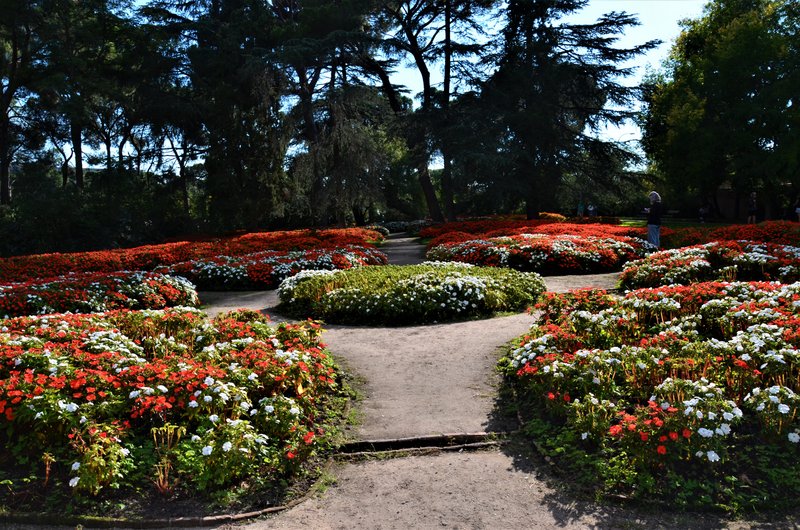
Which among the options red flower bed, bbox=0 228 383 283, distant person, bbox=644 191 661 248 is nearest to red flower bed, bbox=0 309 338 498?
red flower bed, bbox=0 228 383 283

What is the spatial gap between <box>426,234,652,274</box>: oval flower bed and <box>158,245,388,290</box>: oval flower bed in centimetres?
273

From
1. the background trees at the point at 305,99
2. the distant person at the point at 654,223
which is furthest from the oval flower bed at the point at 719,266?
the background trees at the point at 305,99

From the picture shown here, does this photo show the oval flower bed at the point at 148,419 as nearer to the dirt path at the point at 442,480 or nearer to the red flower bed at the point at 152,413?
the red flower bed at the point at 152,413

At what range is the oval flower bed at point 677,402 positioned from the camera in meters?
3.15

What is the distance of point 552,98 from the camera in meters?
25.2

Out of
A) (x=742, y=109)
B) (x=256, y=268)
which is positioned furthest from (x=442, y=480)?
(x=742, y=109)

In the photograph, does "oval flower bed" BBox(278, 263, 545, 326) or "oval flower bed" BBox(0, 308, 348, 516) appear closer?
"oval flower bed" BBox(0, 308, 348, 516)

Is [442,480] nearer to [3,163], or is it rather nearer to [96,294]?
[96,294]

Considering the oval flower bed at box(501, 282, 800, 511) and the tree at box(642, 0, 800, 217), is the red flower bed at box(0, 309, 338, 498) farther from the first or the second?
the tree at box(642, 0, 800, 217)

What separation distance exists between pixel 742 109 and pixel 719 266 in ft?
71.3

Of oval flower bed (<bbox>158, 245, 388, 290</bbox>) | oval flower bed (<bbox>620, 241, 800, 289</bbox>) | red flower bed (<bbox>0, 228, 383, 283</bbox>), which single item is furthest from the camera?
red flower bed (<bbox>0, 228, 383, 283</bbox>)

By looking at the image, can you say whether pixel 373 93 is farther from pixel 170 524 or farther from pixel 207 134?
pixel 170 524

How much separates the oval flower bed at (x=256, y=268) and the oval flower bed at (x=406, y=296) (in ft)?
7.94

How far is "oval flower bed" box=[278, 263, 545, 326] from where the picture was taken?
25.0 ft
